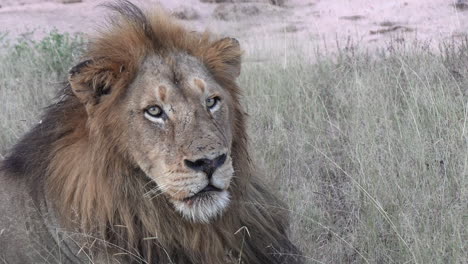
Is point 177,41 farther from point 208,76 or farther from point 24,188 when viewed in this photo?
point 24,188

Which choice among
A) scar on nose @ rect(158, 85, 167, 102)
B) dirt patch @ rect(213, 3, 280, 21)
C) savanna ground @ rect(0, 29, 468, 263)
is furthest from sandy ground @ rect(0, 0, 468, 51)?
scar on nose @ rect(158, 85, 167, 102)

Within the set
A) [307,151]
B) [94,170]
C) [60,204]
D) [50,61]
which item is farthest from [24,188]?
[50,61]

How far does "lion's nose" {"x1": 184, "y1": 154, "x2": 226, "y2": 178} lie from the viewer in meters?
2.94

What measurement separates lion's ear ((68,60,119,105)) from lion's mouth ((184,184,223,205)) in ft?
2.07

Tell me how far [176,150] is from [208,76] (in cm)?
48

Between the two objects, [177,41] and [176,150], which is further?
[177,41]

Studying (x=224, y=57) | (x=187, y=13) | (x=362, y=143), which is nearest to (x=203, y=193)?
(x=224, y=57)

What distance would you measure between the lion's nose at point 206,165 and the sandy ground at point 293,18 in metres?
5.62

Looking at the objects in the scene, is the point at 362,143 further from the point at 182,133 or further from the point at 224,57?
the point at 182,133

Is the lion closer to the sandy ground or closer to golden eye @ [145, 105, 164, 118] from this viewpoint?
golden eye @ [145, 105, 164, 118]

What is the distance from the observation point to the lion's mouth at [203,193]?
2998 millimetres

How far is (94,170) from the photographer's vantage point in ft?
10.7

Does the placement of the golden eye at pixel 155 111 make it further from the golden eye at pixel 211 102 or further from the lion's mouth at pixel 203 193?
the lion's mouth at pixel 203 193

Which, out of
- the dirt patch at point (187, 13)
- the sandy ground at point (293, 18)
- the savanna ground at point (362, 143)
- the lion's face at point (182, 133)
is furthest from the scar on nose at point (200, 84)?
the dirt patch at point (187, 13)
